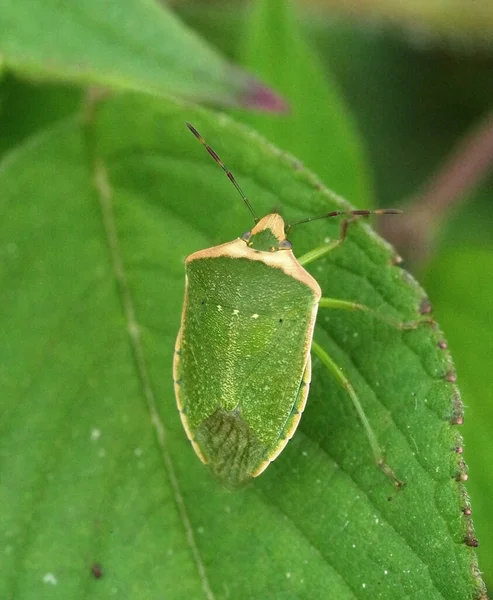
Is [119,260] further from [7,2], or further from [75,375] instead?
[7,2]

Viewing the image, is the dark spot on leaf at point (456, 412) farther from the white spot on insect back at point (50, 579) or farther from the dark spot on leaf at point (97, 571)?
the white spot on insect back at point (50, 579)

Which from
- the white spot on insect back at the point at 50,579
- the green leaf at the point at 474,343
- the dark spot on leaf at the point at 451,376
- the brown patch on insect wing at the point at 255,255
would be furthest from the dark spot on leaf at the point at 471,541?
the white spot on insect back at the point at 50,579

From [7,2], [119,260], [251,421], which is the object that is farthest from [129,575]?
[7,2]

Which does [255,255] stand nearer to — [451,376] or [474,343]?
[451,376]

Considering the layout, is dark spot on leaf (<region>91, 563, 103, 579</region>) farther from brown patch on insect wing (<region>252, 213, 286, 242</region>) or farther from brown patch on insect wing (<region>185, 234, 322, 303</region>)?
brown patch on insect wing (<region>252, 213, 286, 242</region>)

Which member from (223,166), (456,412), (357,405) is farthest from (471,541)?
(223,166)
